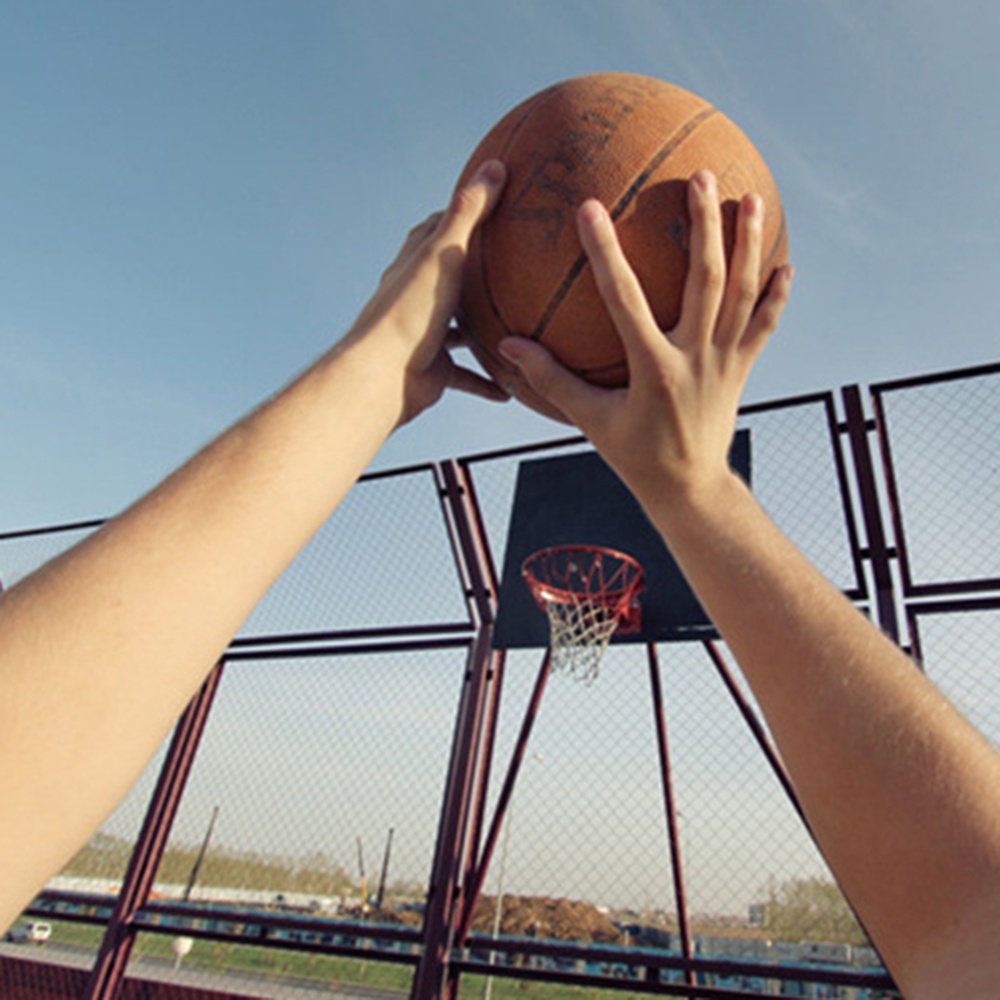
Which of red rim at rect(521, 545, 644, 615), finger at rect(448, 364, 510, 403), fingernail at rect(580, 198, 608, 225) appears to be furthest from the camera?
red rim at rect(521, 545, 644, 615)

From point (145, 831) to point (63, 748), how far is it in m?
4.98

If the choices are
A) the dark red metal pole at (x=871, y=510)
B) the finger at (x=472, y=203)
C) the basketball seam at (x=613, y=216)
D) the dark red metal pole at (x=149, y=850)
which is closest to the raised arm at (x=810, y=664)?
the finger at (x=472, y=203)

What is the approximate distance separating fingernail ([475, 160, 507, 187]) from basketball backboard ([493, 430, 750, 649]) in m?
3.12

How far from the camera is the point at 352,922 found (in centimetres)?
407

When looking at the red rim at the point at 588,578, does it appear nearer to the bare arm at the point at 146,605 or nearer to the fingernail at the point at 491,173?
the fingernail at the point at 491,173

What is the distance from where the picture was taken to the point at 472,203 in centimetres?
134

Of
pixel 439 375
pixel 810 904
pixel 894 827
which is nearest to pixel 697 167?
pixel 439 375

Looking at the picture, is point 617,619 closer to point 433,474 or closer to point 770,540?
point 433,474

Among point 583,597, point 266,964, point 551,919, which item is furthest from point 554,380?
point 266,964

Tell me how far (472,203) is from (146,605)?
984 mm

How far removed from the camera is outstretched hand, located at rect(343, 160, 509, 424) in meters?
1.01

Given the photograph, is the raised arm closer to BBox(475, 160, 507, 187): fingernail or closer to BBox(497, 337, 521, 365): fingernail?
BBox(497, 337, 521, 365): fingernail

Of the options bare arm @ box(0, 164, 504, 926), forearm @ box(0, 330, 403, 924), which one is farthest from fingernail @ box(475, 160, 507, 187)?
forearm @ box(0, 330, 403, 924)

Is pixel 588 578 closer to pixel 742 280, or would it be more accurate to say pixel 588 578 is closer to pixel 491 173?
pixel 491 173
